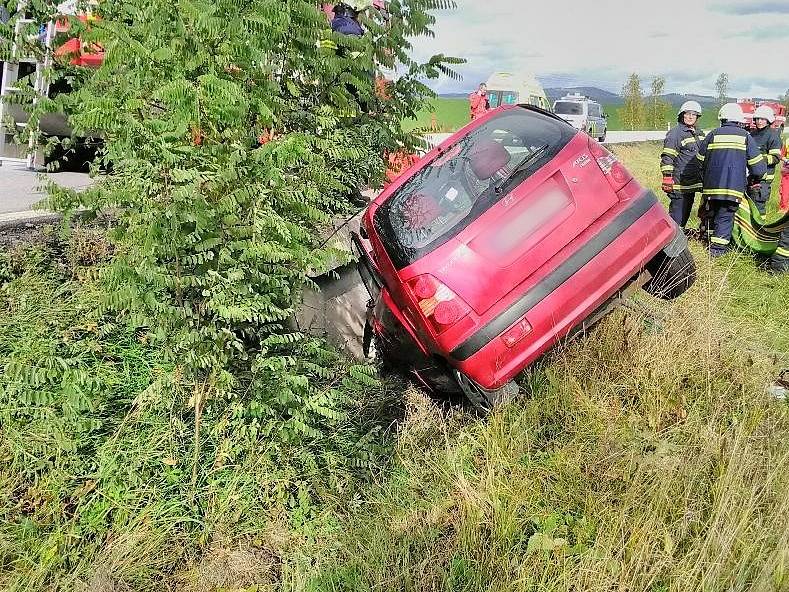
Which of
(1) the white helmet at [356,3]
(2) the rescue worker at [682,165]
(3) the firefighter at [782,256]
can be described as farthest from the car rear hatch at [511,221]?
(2) the rescue worker at [682,165]

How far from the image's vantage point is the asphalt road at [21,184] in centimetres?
569

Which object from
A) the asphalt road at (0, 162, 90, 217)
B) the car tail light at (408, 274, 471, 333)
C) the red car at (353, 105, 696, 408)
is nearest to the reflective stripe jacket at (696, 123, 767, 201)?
the red car at (353, 105, 696, 408)

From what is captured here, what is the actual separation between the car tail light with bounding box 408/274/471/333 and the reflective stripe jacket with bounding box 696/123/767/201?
208 inches

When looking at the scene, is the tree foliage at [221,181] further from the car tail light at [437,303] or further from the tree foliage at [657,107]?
the tree foliage at [657,107]

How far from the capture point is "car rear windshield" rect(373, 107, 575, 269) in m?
4.23

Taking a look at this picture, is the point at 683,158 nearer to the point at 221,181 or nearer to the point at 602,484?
the point at 602,484

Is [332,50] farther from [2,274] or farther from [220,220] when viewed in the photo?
[2,274]

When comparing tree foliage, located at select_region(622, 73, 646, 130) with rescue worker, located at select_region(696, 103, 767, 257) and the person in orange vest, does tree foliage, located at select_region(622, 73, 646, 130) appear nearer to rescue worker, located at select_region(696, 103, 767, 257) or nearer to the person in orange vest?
the person in orange vest

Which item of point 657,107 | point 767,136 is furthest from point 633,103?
point 767,136

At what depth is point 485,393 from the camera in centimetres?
418

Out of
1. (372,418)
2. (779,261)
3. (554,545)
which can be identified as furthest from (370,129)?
(779,261)

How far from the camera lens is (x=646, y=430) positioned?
3762 mm

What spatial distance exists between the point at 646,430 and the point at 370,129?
2.56 m

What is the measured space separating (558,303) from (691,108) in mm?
7193
